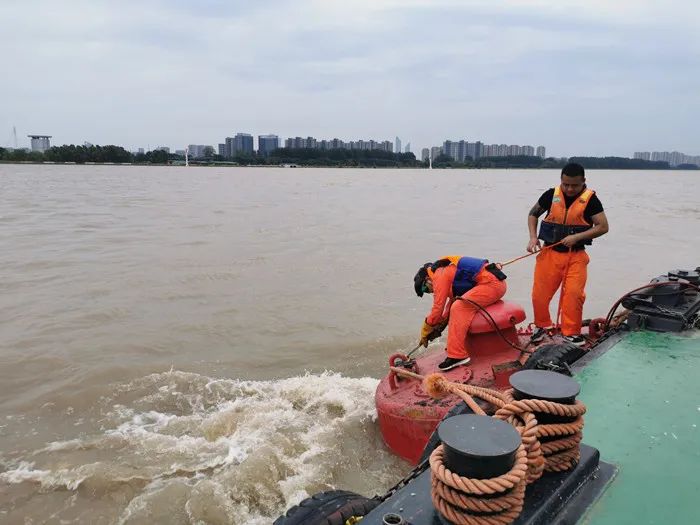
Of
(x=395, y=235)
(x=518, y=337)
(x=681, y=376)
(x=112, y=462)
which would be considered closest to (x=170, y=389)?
(x=112, y=462)

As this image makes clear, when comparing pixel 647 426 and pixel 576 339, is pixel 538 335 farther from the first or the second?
pixel 647 426

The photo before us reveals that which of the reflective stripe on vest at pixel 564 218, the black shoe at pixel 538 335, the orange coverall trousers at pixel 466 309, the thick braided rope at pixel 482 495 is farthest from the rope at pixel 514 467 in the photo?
the reflective stripe on vest at pixel 564 218

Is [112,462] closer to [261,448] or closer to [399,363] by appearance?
[261,448]

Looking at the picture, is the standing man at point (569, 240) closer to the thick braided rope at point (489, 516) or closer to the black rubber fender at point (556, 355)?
the black rubber fender at point (556, 355)

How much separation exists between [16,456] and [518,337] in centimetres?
455

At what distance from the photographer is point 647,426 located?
2.73m

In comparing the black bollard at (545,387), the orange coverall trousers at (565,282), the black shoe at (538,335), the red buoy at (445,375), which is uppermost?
the black bollard at (545,387)

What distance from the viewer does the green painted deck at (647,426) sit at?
83.1 inches

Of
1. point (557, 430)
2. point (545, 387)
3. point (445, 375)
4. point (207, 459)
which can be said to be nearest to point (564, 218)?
point (445, 375)

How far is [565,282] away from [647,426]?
2.23 meters

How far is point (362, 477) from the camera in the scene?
4.51m

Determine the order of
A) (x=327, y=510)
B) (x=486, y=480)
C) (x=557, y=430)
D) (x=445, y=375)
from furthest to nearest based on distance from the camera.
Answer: (x=445, y=375), (x=327, y=510), (x=557, y=430), (x=486, y=480)

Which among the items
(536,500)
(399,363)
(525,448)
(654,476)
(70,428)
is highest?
(525,448)

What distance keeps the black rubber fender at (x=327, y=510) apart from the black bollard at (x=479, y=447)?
985 mm
